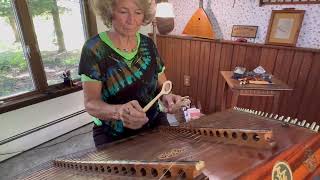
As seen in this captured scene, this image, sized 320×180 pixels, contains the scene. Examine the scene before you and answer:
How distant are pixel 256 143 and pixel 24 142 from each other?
7.34ft

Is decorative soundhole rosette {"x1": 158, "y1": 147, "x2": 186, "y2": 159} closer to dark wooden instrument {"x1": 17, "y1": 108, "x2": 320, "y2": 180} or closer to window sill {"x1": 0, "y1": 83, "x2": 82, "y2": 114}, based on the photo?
dark wooden instrument {"x1": 17, "y1": 108, "x2": 320, "y2": 180}

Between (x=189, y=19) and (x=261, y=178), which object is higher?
(x=189, y=19)

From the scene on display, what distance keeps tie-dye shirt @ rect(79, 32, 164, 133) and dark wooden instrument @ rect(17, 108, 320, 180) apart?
0.20 meters

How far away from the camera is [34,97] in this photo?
7.04 feet

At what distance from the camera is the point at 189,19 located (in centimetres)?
276

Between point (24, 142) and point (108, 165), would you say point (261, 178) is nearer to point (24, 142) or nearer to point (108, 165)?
point (108, 165)

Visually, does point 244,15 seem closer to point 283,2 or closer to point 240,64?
point 283,2

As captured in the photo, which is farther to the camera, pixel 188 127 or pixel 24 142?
pixel 24 142

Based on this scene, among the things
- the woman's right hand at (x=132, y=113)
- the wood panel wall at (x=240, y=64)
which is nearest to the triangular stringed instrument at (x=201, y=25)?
the wood panel wall at (x=240, y=64)

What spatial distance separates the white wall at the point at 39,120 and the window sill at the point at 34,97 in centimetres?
5

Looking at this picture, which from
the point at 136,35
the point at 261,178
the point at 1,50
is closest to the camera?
the point at 261,178

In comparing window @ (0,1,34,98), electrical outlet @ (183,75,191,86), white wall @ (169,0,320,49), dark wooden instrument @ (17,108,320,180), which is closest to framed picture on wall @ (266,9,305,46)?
white wall @ (169,0,320,49)

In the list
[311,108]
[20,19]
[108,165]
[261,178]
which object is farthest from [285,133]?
[20,19]

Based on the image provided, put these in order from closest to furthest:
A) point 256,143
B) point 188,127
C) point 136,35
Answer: point 256,143
point 188,127
point 136,35
